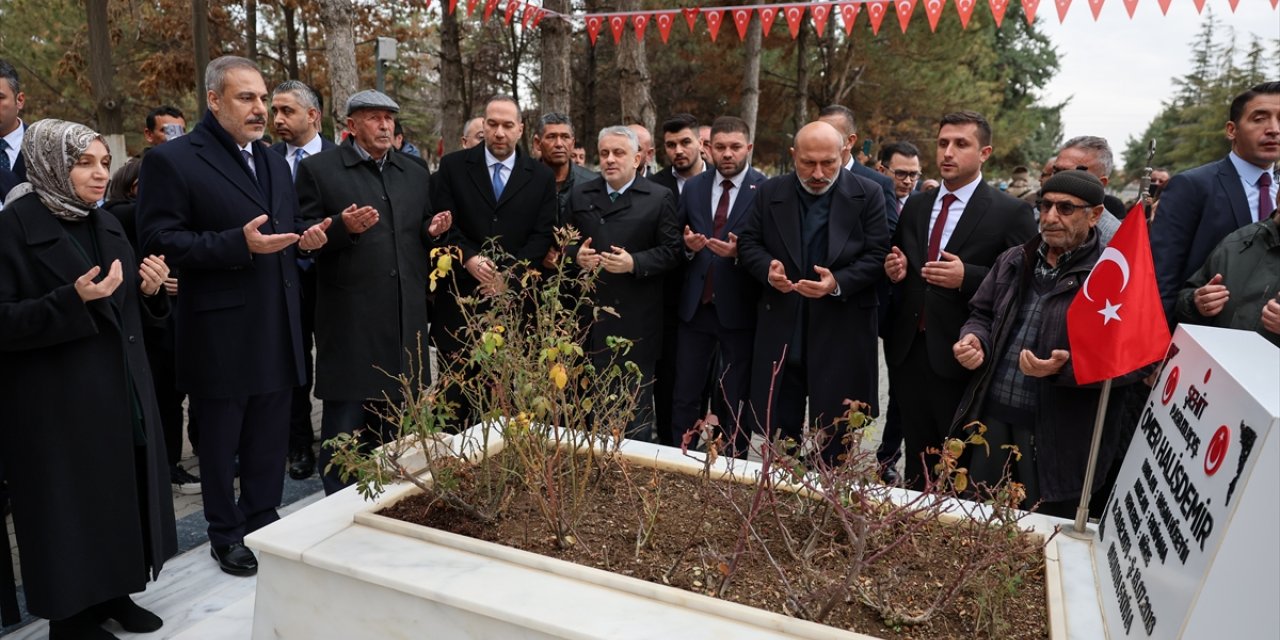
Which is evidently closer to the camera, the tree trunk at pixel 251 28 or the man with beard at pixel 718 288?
the man with beard at pixel 718 288

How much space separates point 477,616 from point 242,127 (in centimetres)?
236

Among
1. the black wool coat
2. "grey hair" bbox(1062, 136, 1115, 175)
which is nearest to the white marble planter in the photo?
the black wool coat

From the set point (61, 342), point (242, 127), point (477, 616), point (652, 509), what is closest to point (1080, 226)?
point (652, 509)

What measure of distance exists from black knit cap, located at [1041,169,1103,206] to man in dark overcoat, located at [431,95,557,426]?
262 centimetres

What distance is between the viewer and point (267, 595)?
2443 mm

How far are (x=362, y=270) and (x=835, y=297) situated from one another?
242cm

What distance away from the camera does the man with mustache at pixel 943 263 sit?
3.78 m

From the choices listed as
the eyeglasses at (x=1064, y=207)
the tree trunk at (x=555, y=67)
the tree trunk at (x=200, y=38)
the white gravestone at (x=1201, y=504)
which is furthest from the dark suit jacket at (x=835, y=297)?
the tree trunk at (x=200, y=38)

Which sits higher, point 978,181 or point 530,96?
point 530,96

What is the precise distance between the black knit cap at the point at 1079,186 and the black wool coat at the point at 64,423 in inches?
137

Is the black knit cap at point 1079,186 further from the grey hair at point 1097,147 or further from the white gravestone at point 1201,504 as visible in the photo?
the grey hair at point 1097,147

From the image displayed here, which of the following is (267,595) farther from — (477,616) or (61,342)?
(61,342)

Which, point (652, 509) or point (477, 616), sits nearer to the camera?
point (477, 616)

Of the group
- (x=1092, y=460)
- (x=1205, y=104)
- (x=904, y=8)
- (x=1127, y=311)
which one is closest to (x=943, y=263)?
(x=1127, y=311)
